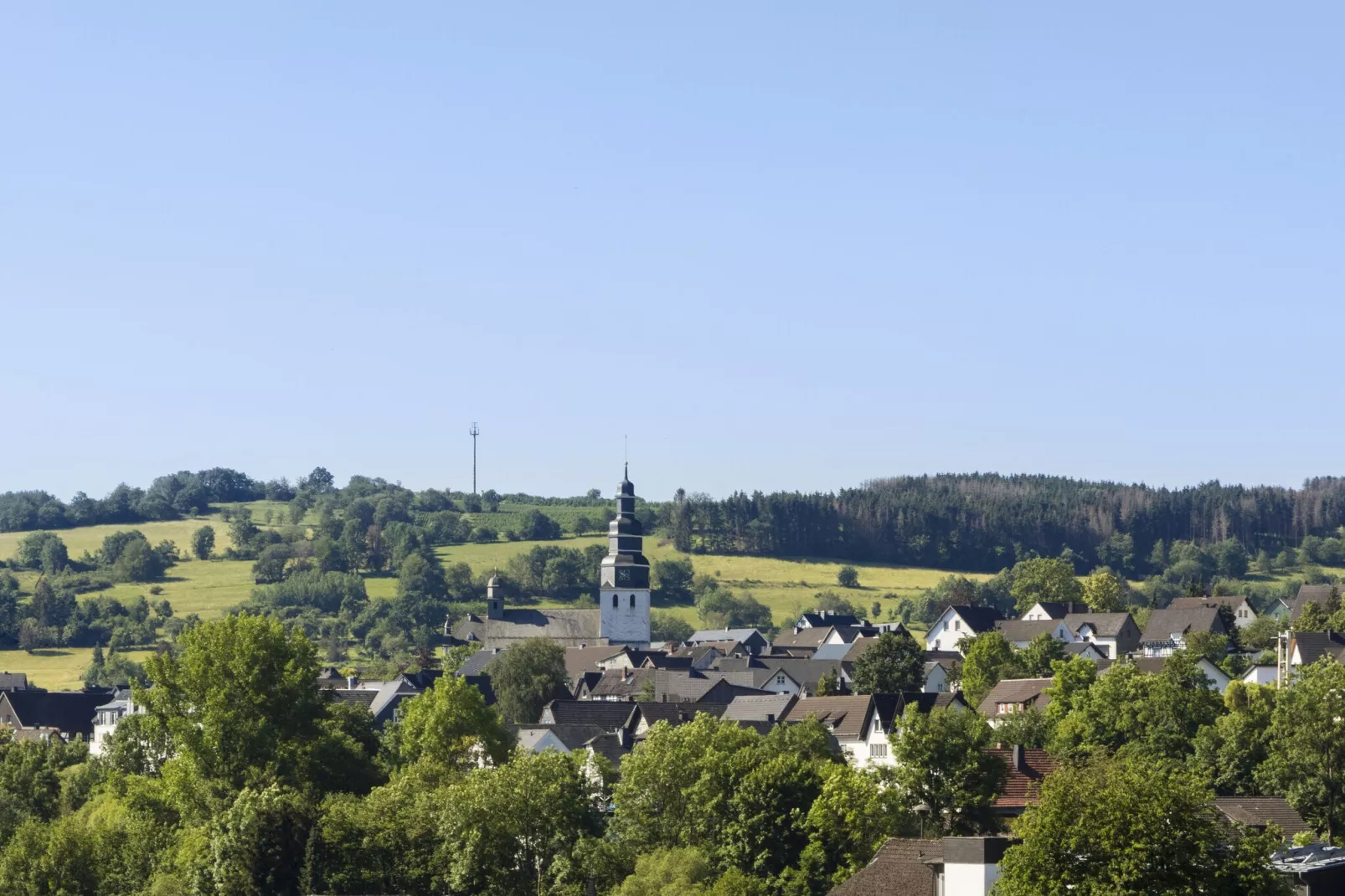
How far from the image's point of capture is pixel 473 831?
218ft

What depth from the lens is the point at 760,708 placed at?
351 ft

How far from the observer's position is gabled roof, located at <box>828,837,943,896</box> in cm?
5188

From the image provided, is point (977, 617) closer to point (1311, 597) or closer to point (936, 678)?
point (1311, 597)

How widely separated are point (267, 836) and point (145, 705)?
1834 cm

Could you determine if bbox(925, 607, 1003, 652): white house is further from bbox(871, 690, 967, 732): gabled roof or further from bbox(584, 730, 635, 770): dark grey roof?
bbox(584, 730, 635, 770): dark grey roof

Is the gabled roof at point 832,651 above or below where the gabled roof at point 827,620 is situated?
below

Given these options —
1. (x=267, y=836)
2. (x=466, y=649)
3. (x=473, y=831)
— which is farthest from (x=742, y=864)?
(x=466, y=649)

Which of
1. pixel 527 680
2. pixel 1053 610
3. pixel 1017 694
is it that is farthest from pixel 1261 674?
pixel 527 680

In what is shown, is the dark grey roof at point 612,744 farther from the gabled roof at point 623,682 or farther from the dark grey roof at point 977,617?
the dark grey roof at point 977,617

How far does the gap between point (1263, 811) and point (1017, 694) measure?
112 ft

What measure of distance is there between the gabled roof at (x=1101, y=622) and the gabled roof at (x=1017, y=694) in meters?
33.8

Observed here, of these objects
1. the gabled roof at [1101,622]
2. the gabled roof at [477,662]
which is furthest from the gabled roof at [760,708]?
the gabled roof at [477,662]

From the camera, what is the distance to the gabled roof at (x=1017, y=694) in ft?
317

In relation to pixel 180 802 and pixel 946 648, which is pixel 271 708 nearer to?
pixel 180 802
